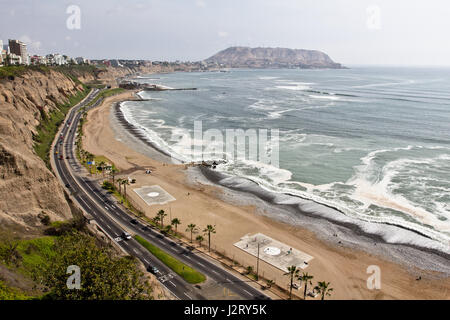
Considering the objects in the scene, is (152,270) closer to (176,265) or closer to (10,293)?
(176,265)

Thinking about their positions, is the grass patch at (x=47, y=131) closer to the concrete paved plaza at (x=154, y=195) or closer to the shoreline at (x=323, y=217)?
the concrete paved plaza at (x=154, y=195)

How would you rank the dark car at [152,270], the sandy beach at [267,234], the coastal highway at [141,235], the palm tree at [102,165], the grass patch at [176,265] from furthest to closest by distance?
the palm tree at [102,165]
the sandy beach at [267,234]
the dark car at [152,270]
the grass patch at [176,265]
the coastal highway at [141,235]

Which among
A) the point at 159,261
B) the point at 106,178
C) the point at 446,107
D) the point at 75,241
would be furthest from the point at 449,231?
the point at 446,107

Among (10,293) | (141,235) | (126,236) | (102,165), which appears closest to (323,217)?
(141,235)

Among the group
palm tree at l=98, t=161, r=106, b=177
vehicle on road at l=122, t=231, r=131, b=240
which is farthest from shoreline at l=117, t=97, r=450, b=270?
vehicle on road at l=122, t=231, r=131, b=240

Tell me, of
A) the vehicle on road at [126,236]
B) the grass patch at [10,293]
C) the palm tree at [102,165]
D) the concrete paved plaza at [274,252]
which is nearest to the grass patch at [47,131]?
the palm tree at [102,165]

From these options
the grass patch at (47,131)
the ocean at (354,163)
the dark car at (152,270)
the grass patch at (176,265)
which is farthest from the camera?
the grass patch at (47,131)
